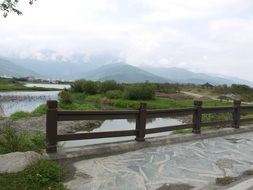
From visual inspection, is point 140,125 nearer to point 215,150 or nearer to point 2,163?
point 215,150

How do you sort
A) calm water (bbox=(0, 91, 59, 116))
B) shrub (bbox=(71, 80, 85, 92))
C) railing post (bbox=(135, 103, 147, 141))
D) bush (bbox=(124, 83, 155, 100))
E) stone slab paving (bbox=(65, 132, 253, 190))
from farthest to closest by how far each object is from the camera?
shrub (bbox=(71, 80, 85, 92))
bush (bbox=(124, 83, 155, 100))
calm water (bbox=(0, 91, 59, 116))
railing post (bbox=(135, 103, 147, 141))
stone slab paving (bbox=(65, 132, 253, 190))

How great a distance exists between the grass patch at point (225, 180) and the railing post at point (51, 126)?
3.51 metres

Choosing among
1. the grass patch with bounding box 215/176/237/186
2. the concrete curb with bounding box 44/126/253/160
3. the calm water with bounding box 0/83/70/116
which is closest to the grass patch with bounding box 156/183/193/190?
the grass patch with bounding box 215/176/237/186

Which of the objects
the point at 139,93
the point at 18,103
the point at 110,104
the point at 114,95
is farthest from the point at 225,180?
the point at 114,95

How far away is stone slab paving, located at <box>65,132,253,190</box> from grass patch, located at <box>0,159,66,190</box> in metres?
0.29

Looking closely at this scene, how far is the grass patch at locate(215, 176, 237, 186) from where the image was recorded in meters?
7.12

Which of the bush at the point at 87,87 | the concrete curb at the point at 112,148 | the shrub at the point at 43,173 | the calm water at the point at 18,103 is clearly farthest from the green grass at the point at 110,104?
the shrub at the point at 43,173

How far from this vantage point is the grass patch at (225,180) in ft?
23.4

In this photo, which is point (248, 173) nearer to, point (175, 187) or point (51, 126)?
point (175, 187)

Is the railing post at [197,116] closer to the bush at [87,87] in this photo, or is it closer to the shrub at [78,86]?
the bush at [87,87]

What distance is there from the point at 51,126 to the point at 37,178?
1773 millimetres

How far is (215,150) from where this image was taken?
10.3m

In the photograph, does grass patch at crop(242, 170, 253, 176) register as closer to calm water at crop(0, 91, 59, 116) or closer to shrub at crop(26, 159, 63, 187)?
shrub at crop(26, 159, 63, 187)

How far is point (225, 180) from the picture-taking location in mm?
7281
